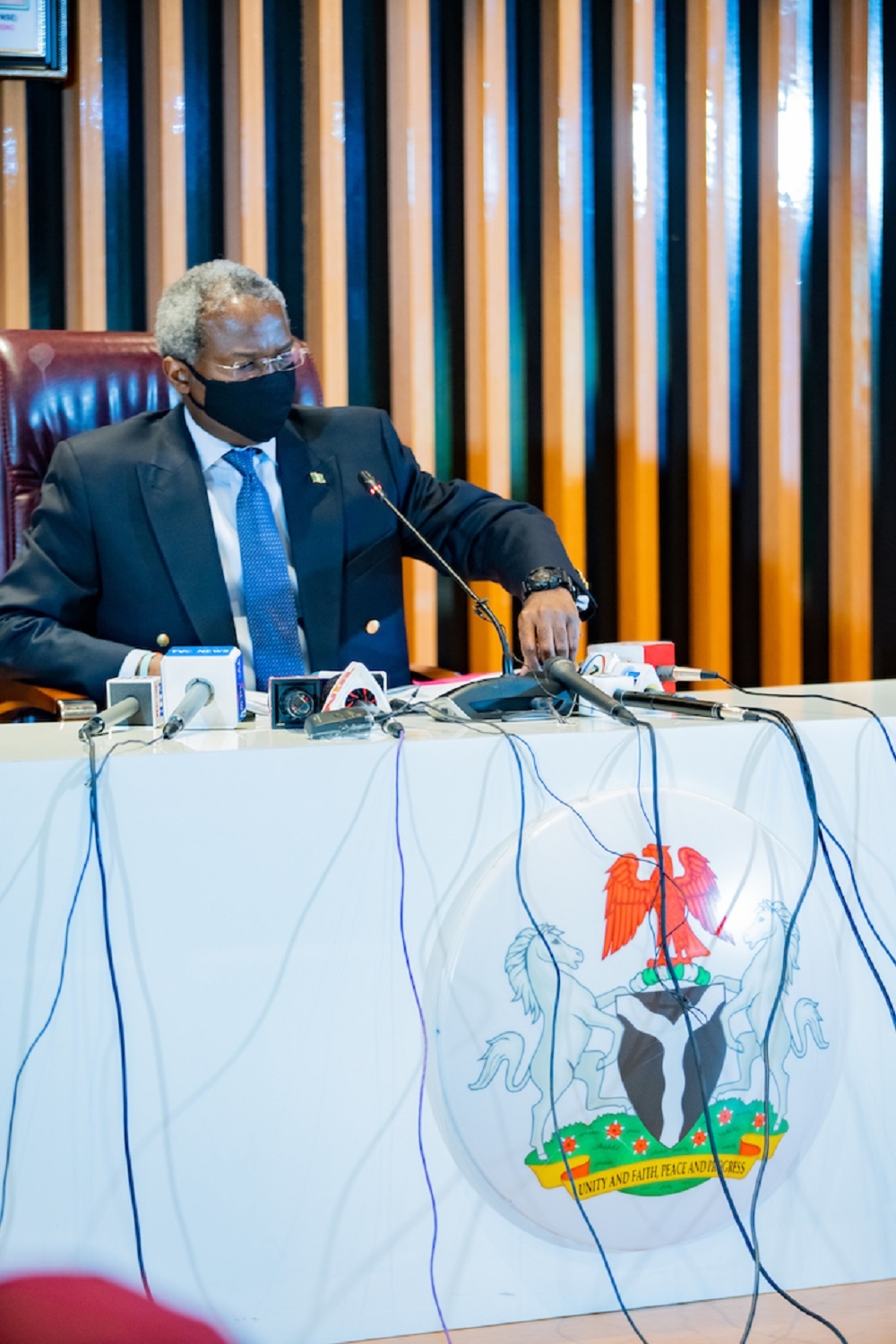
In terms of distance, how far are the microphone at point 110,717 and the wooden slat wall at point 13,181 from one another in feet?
5.16

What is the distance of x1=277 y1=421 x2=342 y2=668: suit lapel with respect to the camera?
1.93 meters

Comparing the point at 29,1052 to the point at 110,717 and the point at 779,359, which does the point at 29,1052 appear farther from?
the point at 779,359

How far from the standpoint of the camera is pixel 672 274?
2768mm

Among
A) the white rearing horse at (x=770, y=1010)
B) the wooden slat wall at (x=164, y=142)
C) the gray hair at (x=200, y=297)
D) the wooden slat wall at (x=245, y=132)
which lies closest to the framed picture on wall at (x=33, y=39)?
the wooden slat wall at (x=164, y=142)

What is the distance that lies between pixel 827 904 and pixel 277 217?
201 cm

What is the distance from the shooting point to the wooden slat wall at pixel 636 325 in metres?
2.63

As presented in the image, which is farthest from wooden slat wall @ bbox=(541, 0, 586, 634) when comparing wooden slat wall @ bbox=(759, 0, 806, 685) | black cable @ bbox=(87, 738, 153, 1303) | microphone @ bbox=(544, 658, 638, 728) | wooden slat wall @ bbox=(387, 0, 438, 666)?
black cable @ bbox=(87, 738, 153, 1303)

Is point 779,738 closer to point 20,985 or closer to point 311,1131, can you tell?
point 311,1131

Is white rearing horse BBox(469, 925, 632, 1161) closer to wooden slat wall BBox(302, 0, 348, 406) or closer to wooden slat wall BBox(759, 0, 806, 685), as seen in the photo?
wooden slat wall BBox(302, 0, 348, 406)

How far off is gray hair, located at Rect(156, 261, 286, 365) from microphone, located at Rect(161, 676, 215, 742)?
0.85 metres

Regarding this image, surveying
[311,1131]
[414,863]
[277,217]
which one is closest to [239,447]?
[277,217]

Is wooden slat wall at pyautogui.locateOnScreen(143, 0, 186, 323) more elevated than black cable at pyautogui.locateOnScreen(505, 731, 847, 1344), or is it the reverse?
wooden slat wall at pyautogui.locateOnScreen(143, 0, 186, 323)

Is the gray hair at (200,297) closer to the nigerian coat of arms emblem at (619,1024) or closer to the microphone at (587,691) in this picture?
the microphone at (587,691)

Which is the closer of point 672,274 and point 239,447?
point 239,447
